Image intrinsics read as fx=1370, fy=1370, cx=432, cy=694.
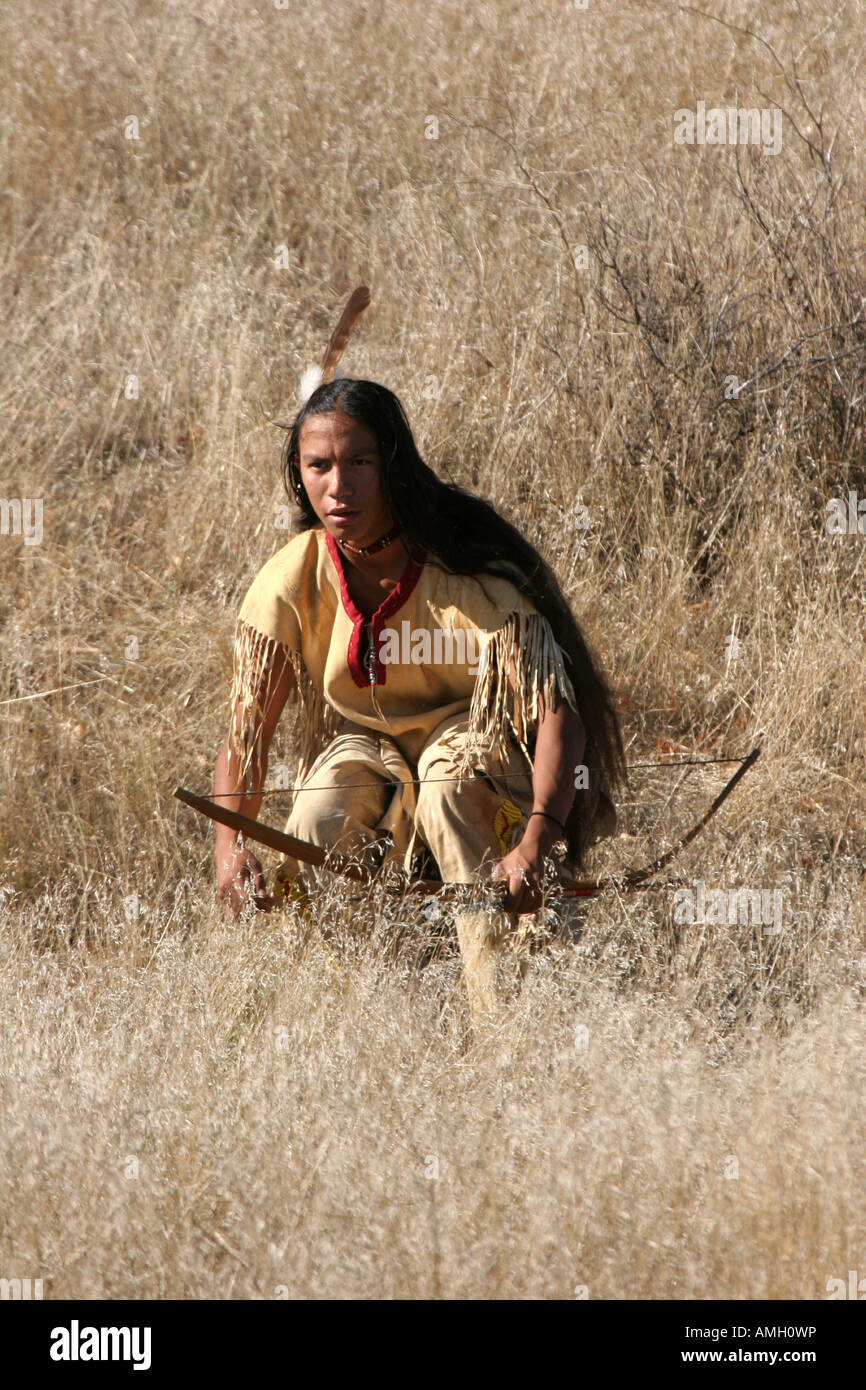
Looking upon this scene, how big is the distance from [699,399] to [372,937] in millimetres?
2458

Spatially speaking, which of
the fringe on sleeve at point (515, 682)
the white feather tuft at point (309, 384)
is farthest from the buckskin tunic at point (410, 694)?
the white feather tuft at point (309, 384)

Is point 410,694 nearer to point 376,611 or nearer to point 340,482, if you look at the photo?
point 376,611

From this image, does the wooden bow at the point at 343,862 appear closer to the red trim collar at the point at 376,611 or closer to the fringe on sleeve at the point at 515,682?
the fringe on sleeve at the point at 515,682

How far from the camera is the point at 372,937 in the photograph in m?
3.08

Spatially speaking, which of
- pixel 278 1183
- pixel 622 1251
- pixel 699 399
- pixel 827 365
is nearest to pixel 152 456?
pixel 699 399

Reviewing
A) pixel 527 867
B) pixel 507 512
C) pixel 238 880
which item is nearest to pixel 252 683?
pixel 238 880

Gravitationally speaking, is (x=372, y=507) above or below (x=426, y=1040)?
above

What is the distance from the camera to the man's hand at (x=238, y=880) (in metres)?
3.00

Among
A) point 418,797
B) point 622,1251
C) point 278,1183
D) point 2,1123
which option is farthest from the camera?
point 418,797

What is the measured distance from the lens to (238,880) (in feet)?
10.0

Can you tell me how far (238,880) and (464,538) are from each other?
3.13 feet

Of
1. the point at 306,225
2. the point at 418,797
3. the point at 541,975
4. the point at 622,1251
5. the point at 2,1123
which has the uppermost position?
the point at 306,225

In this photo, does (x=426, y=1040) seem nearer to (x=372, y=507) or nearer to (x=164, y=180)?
(x=372, y=507)

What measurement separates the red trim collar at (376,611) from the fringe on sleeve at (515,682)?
228 mm
